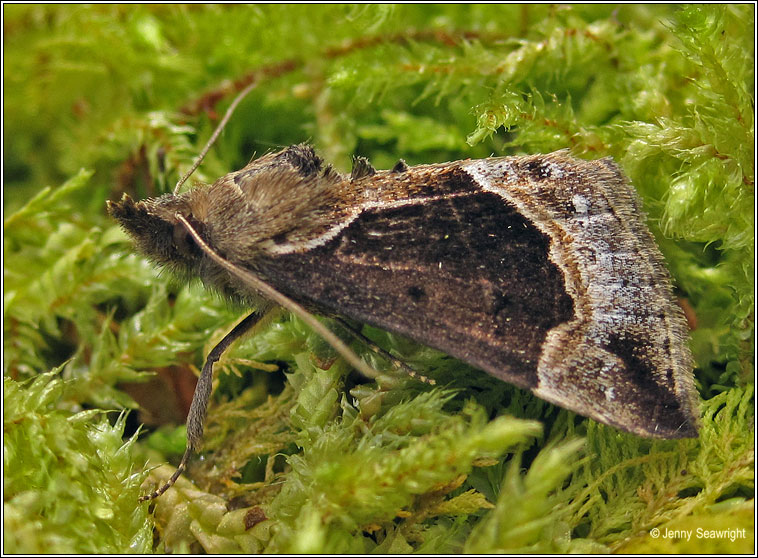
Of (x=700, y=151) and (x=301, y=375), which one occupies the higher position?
(x=700, y=151)

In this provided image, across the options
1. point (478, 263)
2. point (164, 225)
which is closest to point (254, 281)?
point (164, 225)

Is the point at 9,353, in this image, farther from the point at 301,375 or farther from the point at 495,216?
the point at 495,216

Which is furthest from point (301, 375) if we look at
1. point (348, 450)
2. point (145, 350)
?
point (145, 350)

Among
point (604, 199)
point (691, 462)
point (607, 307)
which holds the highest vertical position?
point (604, 199)

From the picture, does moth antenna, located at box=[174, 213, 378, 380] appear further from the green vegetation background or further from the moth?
the green vegetation background

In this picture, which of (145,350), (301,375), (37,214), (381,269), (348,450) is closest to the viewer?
(348,450)

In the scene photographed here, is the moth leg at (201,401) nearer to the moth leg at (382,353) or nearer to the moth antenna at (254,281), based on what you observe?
the moth antenna at (254,281)

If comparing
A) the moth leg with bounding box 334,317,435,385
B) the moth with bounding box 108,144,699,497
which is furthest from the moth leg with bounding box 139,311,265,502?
the moth leg with bounding box 334,317,435,385
